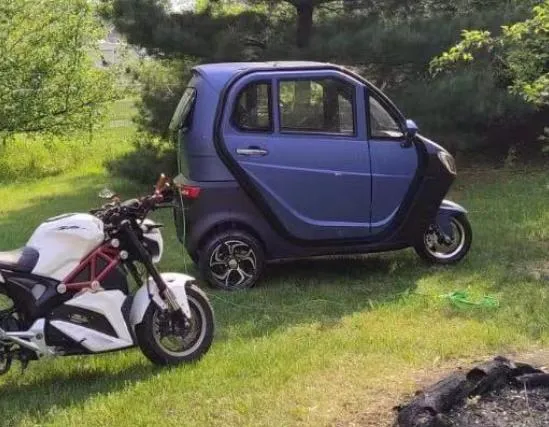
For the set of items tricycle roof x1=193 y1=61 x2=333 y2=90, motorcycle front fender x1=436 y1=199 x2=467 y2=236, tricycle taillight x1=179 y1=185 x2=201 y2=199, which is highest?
tricycle roof x1=193 y1=61 x2=333 y2=90

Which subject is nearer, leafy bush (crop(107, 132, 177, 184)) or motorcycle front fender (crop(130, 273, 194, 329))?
motorcycle front fender (crop(130, 273, 194, 329))

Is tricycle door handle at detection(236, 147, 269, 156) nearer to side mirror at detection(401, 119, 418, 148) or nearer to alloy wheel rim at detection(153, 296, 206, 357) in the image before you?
side mirror at detection(401, 119, 418, 148)

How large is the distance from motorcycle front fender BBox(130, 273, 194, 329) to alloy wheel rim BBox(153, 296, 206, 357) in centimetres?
7

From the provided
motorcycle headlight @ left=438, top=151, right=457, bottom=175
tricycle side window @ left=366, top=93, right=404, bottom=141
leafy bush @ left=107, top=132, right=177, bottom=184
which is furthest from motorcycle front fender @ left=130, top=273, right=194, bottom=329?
leafy bush @ left=107, top=132, right=177, bottom=184

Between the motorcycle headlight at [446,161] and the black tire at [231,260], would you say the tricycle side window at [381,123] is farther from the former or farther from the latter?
the black tire at [231,260]

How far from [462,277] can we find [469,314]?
1.22m

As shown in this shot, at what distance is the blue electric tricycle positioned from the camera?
7039mm

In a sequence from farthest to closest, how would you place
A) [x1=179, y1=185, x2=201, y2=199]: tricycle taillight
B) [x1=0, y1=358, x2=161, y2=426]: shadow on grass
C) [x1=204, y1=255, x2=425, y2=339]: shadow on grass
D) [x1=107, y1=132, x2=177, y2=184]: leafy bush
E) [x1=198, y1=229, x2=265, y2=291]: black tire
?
1. [x1=107, y1=132, x2=177, y2=184]: leafy bush
2. [x1=198, y1=229, x2=265, y2=291]: black tire
3. [x1=179, y1=185, x2=201, y2=199]: tricycle taillight
4. [x1=204, y1=255, x2=425, y2=339]: shadow on grass
5. [x1=0, y1=358, x2=161, y2=426]: shadow on grass

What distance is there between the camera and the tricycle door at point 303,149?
23.1 feet

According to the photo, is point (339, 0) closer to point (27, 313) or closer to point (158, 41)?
point (158, 41)

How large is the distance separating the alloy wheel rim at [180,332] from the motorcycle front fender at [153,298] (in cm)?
7

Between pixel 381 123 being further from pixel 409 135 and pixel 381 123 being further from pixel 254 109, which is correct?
pixel 254 109

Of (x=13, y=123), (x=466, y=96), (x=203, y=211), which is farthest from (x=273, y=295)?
(x=13, y=123)

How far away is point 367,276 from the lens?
761cm
